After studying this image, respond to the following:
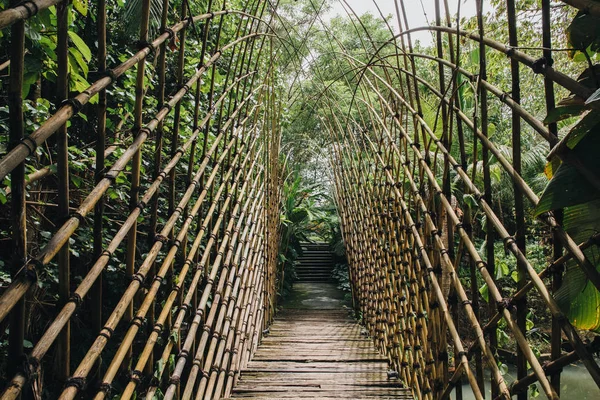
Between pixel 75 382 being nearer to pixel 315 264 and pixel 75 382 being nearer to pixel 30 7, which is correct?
pixel 30 7

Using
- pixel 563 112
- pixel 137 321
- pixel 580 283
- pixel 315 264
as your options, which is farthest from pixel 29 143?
pixel 315 264

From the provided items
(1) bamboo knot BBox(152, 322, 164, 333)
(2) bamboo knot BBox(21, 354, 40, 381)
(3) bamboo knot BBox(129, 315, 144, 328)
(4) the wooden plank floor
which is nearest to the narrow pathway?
(4) the wooden plank floor

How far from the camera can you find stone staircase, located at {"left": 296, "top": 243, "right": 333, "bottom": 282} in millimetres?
7945

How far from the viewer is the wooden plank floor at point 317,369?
210 cm

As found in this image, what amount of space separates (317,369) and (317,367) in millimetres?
49

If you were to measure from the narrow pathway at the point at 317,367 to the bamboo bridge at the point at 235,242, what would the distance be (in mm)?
16

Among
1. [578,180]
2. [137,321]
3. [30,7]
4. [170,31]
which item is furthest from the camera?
[170,31]

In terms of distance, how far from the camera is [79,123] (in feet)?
9.78

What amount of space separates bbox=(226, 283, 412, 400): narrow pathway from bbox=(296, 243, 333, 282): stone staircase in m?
4.00

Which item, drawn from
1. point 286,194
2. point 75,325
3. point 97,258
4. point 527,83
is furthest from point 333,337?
point 527,83

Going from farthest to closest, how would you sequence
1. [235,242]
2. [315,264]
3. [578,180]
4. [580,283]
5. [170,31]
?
[315,264]
[235,242]
[170,31]
[580,283]
[578,180]

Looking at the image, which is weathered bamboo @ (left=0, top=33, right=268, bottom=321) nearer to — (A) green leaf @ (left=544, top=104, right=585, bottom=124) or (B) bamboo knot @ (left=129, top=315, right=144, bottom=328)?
(B) bamboo knot @ (left=129, top=315, right=144, bottom=328)

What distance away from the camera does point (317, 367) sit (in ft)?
8.14

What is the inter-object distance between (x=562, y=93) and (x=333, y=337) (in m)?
4.29
